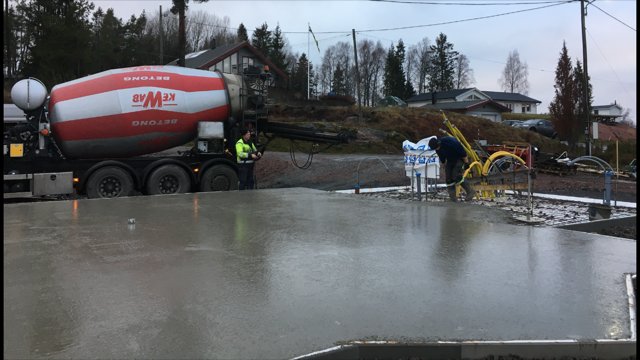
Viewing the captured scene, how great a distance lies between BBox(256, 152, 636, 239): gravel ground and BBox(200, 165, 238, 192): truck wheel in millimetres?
3530

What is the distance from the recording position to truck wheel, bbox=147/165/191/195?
1291 cm

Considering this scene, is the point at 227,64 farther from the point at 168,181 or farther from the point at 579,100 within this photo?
the point at 168,181

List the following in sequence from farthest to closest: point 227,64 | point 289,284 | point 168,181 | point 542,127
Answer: point 227,64 → point 542,127 → point 168,181 → point 289,284

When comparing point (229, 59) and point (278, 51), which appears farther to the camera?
point (278, 51)

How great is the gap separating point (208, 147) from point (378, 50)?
274ft

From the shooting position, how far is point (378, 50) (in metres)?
93.2

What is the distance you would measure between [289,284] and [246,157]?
8631 mm

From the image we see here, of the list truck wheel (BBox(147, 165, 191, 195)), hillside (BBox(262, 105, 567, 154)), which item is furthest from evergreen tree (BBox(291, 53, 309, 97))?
truck wheel (BBox(147, 165, 191, 195))

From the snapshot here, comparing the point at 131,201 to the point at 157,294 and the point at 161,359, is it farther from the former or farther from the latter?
the point at 161,359

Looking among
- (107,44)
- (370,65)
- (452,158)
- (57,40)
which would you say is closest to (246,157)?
(452,158)

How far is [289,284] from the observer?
4957mm

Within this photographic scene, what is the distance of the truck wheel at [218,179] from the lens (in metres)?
13.6

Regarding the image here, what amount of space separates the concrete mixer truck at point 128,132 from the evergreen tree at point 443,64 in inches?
3103

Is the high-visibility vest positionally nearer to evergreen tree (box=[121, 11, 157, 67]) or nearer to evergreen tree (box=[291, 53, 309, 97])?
evergreen tree (box=[121, 11, 157, 67])
